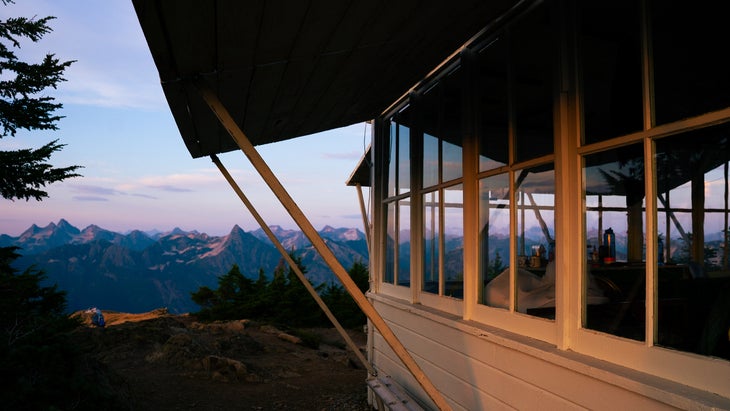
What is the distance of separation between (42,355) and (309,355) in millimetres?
5849

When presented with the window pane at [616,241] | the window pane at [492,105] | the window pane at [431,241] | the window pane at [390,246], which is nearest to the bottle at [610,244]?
the window pane at [616,241]

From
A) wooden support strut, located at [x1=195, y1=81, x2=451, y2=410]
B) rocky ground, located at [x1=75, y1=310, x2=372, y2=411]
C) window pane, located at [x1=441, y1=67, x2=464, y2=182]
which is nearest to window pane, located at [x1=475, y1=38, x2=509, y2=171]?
window pane, located at [x1=441, y1=67, x2=464, y2=182]

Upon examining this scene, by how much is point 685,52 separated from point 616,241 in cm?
80

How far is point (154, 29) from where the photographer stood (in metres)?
1.97

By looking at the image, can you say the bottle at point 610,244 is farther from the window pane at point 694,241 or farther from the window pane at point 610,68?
the window pane at point 610,68

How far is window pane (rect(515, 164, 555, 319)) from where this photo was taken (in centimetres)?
255

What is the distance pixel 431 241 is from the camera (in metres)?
4.13

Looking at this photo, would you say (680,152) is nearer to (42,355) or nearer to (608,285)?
(608,285)

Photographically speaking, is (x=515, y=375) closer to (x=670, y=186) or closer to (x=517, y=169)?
(x=517, y=169)

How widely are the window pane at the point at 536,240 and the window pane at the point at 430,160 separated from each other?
124 centimetres

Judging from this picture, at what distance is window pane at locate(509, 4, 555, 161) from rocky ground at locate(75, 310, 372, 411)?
444 centimetres

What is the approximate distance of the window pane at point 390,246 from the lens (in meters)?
5.08


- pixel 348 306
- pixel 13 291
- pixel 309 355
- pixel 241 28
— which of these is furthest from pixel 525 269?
pixel 348 306

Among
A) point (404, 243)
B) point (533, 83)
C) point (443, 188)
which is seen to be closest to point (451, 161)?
point (443, 188)
